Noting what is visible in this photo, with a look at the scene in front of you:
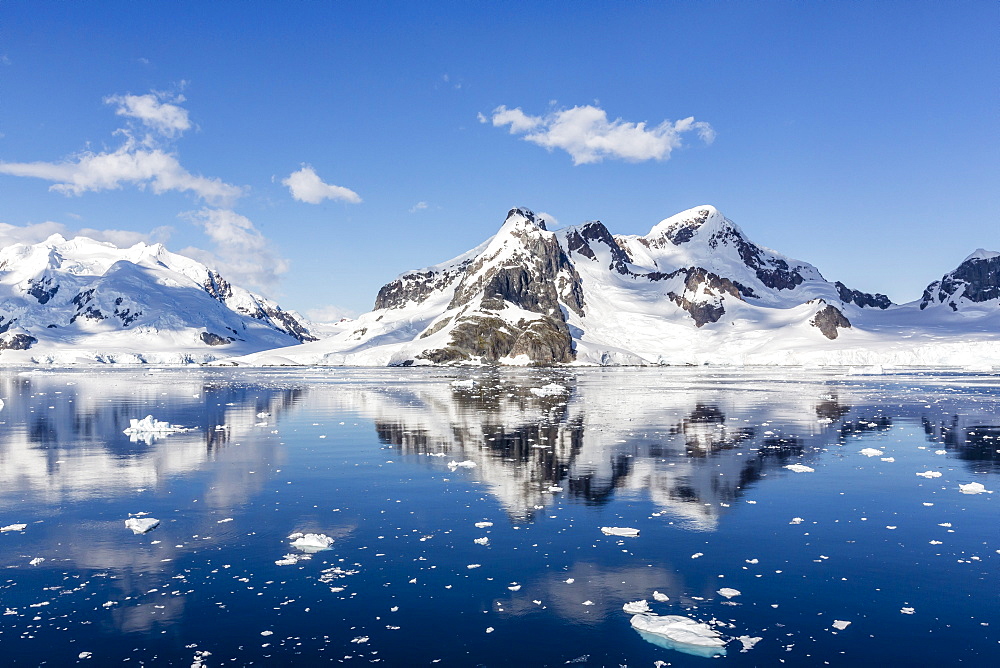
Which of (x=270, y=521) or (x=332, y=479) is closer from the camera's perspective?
(x=270, y=521)

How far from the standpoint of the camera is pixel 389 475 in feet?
88.3

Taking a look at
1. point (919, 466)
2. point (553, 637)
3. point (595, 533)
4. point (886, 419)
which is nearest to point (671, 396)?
point (886, 419)

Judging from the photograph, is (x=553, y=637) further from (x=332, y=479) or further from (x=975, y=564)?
(x=332, y=479)

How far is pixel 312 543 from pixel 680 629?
952cm

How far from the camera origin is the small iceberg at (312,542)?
17.4 meters

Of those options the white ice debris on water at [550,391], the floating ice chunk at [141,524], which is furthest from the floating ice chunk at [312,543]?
the white ice debris on water at [550,391]

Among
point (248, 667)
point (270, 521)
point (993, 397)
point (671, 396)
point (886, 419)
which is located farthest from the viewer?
point (671, 396)

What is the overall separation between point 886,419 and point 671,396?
24.3 metres

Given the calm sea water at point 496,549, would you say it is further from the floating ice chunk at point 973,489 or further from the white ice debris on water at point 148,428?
the white ice debris on water at point 148,428

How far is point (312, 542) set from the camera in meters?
17.6

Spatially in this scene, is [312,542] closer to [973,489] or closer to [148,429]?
[973,489]

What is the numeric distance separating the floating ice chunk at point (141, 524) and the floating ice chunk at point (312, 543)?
439cm

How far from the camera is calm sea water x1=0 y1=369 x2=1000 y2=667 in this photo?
39.8 feet

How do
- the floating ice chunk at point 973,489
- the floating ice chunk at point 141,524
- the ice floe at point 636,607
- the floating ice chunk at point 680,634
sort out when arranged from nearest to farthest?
the floating ice chunk at point 680,634 < the ice floe at point 636,607 < the floating ice chunk at point 141,524 < the floating ice chunk at point 973,489
